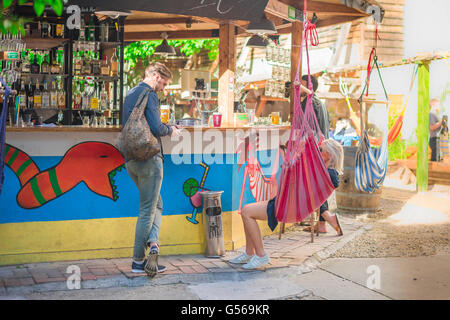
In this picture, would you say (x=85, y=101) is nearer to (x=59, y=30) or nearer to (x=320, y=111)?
(x=59, y=30)

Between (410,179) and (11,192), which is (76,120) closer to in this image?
(11,192)

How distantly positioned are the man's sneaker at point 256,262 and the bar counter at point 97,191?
72cm

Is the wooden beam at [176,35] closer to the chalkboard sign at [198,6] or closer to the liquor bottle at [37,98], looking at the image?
the liquor bottle at [37,98]

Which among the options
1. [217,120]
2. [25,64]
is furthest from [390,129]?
[25,64]

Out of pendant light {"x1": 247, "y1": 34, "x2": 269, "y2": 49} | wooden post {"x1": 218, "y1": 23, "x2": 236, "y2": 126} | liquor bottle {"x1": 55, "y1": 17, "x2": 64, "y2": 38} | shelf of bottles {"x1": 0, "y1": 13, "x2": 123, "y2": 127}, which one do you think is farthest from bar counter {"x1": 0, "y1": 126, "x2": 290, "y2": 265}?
pendant light {"x1": 247, "y1": 34, "x2": 269, "y2": 49}

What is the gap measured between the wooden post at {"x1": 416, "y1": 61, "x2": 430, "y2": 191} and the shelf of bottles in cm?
585

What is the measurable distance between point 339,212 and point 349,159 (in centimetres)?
78

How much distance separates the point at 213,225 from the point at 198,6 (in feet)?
7.07

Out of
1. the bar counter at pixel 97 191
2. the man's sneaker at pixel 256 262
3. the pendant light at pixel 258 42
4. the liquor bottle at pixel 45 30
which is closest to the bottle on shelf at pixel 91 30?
the liquor bottle at pixel 45 30

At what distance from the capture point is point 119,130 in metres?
5.26

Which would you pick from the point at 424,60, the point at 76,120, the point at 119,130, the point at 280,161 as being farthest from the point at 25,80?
the point at 424,60

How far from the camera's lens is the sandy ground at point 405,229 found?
592 centimetres

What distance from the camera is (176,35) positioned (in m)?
9.70
